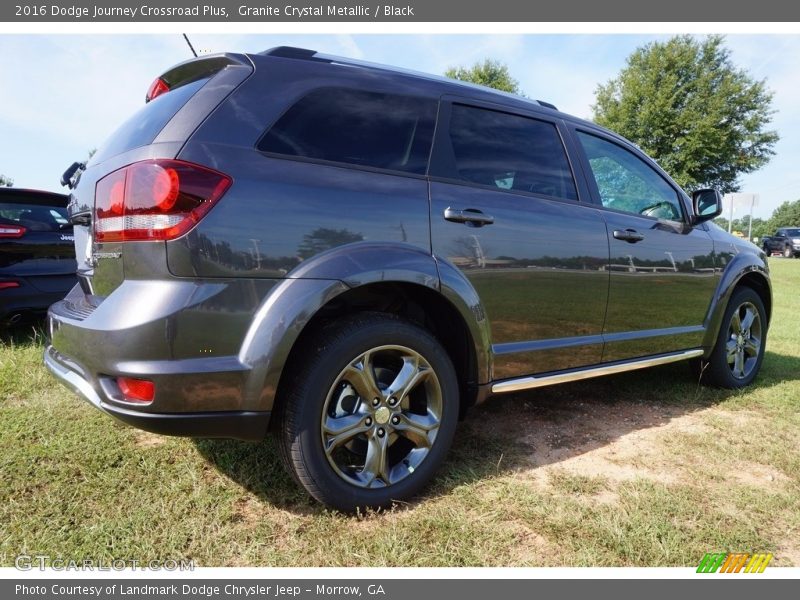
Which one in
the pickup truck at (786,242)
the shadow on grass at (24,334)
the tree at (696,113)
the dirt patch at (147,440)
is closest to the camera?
the dirt patch at (147,440)

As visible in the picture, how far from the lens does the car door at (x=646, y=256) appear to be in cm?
303

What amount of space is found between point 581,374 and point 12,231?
14.5ft

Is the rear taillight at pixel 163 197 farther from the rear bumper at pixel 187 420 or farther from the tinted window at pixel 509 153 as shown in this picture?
the tinted window at pixel 509 153

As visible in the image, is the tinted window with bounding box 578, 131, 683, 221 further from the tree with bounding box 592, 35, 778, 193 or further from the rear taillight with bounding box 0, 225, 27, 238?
the tree with bounding box 592, 35, 778, 193

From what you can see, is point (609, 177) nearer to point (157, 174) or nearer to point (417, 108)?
point (417, 108)

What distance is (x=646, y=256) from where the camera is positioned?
315cm

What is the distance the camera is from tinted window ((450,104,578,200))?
99.3 inches

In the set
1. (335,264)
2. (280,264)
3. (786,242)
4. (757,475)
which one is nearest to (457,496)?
(335,264)

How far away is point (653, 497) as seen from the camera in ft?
7.39

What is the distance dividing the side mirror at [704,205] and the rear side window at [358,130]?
91.4 inches

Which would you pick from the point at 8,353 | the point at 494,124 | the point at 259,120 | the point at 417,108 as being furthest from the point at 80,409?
the point at 494,124

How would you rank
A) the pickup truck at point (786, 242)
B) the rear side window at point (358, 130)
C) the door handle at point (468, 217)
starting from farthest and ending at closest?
the pickup truck at point (786, 242) < the door handle at point (468, 217) < the rear side window at point (358, 130)

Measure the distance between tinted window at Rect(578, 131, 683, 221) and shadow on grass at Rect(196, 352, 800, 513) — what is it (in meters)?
1.34

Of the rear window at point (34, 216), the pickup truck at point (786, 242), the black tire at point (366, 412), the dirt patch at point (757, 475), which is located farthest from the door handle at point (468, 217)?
the pickup truck at point (786, 242)
